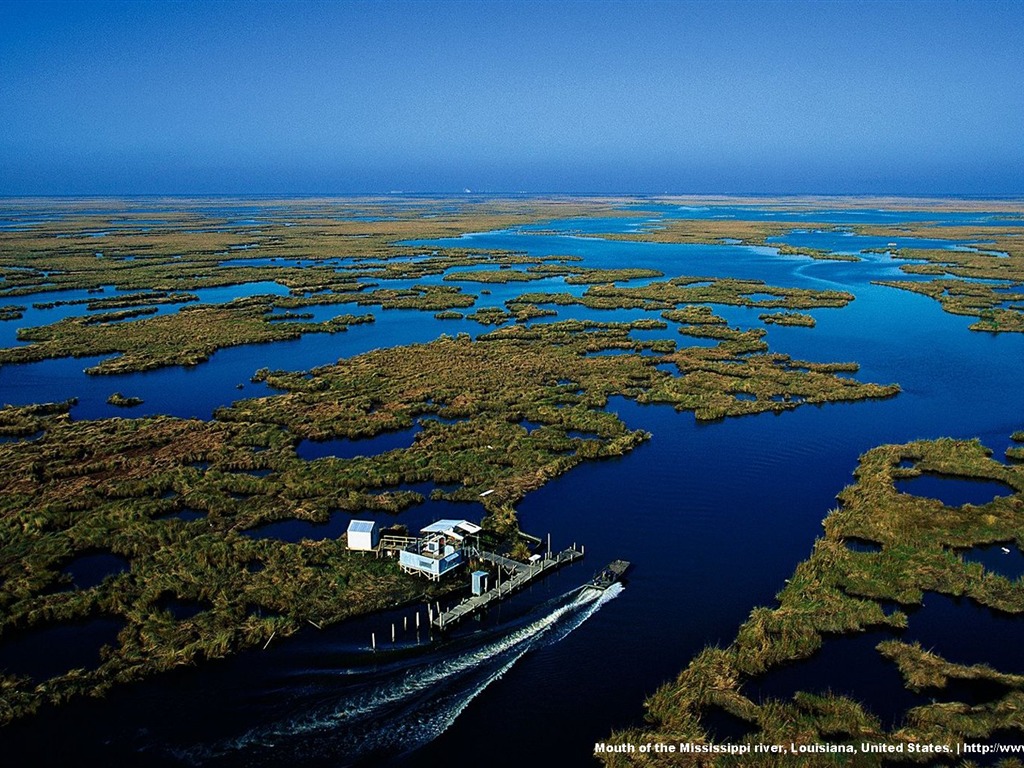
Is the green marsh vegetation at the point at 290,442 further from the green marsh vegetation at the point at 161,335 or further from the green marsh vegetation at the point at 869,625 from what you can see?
the green marsh vegetation at the point at 869,625

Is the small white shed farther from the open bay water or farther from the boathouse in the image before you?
the open bay water

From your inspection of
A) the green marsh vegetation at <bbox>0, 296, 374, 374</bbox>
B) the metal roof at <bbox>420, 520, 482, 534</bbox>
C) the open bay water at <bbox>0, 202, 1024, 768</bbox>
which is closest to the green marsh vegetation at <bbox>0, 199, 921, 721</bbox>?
the green marsh vegetation at <bbox>0, 296, 374, 374</bbox>

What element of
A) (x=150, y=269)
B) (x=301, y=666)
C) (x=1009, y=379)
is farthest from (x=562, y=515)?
(x=150, y=269)

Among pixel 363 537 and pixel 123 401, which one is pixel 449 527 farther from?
pixel 123 401

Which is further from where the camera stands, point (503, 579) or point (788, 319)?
point (788, 319)

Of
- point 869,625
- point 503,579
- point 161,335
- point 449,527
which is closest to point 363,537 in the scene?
point 449,527

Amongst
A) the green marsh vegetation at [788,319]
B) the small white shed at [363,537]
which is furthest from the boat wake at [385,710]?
the green marsh vegetation at [788,319]

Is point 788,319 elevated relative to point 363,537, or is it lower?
elevated
